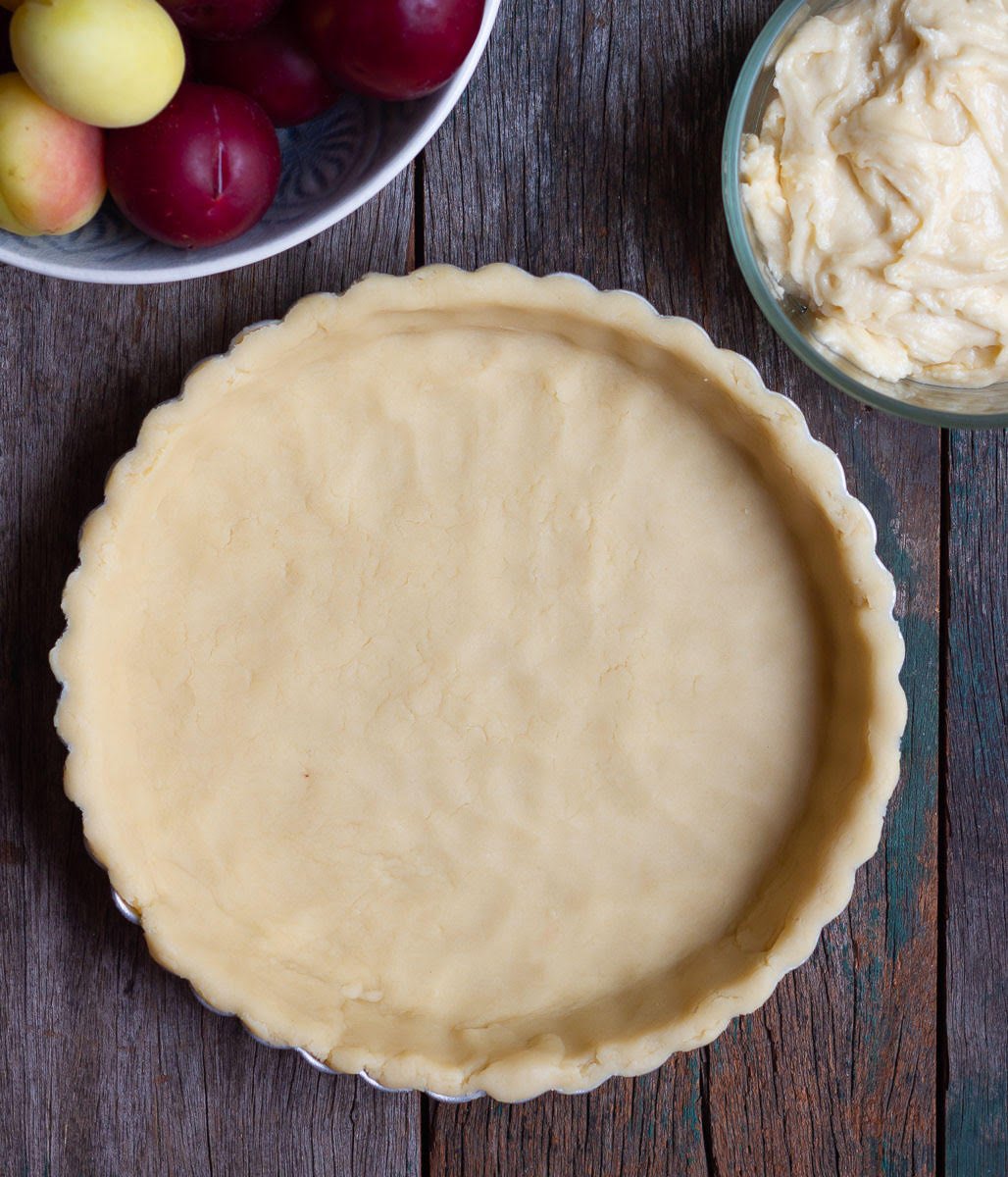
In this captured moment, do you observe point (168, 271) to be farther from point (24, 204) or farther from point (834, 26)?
point (834, 26)

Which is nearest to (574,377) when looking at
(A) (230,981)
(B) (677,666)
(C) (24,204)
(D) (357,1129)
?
(B) (677,666)

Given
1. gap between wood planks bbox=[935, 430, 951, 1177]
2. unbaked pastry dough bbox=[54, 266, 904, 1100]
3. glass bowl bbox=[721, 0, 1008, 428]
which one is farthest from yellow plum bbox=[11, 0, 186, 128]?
gap between wood planks bbox=[935, 430, 951, 1177]

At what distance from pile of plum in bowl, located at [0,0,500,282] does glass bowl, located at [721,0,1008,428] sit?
0.28 metres

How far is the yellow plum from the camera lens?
0.90 m

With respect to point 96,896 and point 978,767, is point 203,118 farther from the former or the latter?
point 978,767

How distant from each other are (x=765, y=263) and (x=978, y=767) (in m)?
0.64

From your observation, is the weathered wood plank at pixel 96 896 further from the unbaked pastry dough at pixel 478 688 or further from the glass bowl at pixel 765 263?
the glass bowl at pixel 765 263

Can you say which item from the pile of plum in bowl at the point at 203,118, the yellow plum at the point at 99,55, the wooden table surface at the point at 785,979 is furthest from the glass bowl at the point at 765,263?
the yellow plum at the point at 99,55

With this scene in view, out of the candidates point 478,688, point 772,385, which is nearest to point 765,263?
point 772,385

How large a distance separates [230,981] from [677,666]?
1.91ft

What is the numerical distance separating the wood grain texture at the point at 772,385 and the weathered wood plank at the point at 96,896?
0.39ft

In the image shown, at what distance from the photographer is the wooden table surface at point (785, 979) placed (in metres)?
1.27

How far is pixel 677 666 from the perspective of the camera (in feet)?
4.00

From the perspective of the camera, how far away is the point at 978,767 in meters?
1.31
